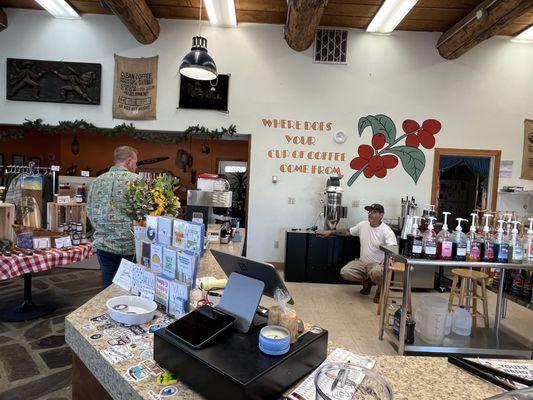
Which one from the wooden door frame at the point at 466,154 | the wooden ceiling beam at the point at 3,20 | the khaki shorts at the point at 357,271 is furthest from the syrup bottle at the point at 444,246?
the wooden ceiling beam at the point at 3,20

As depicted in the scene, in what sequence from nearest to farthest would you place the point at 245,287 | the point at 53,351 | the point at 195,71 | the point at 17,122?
the point at 245,287 < the point at 53,351 < the point at 195,71 < the point at 17,122

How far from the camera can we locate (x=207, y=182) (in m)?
4.02

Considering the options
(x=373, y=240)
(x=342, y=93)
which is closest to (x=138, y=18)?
(x=342, y=93)

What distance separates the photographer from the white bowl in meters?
1.36

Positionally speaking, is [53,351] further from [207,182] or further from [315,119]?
[315,119]

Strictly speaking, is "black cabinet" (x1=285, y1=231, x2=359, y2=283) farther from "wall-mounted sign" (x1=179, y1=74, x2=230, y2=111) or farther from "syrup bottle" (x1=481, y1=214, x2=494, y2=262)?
"wall-mounted sign" (x1=179, y1=74, x2=230, y2=111)

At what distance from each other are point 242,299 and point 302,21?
418 cm

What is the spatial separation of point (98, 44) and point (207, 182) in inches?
134

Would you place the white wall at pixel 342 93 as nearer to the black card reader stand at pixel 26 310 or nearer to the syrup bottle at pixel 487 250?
the syrup bottle at pixel 487 250

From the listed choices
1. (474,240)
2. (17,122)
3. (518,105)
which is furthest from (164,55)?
(518,105)

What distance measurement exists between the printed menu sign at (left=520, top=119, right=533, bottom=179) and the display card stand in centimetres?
Answer: 627

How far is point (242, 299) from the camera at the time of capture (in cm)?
113

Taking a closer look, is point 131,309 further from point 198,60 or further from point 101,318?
point 198,60

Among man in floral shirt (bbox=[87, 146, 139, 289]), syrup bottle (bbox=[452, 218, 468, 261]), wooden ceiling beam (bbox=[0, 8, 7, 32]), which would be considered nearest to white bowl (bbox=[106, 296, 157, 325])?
man in floral shirt (bbox=[87, 146, 139, 289])
